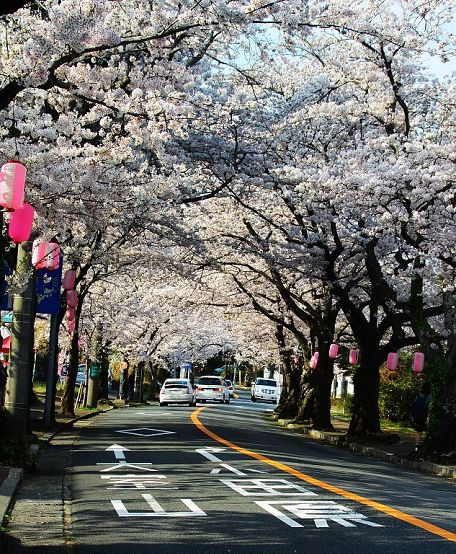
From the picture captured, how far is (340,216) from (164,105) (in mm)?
11064

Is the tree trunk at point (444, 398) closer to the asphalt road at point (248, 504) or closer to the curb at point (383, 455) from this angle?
the curb at point (383, 455)

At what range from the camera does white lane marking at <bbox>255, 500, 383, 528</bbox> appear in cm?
890

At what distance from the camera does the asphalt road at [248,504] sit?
778cm

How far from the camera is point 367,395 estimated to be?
87.0ft

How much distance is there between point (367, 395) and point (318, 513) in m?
17.4

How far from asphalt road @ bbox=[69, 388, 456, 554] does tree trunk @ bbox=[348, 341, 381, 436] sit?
8045 millimetres

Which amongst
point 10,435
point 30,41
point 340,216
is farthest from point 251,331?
point 30,41

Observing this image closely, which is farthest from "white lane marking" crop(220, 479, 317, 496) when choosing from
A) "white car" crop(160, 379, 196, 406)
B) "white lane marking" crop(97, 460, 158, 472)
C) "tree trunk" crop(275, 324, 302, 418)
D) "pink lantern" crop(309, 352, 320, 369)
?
"white car" crop(160, 379, 196, 406)

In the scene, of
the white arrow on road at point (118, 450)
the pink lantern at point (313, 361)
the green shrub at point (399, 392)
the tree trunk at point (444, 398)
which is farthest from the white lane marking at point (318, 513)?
the green shrub at point (399, 392)

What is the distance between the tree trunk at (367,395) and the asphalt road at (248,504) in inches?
317

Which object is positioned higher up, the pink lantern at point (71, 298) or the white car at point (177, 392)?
the pink lantern at point (71, 298)

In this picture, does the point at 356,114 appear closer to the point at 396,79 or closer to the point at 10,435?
the point at 396,79

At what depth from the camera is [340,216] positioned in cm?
2309

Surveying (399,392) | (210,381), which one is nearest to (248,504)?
(399,392)
